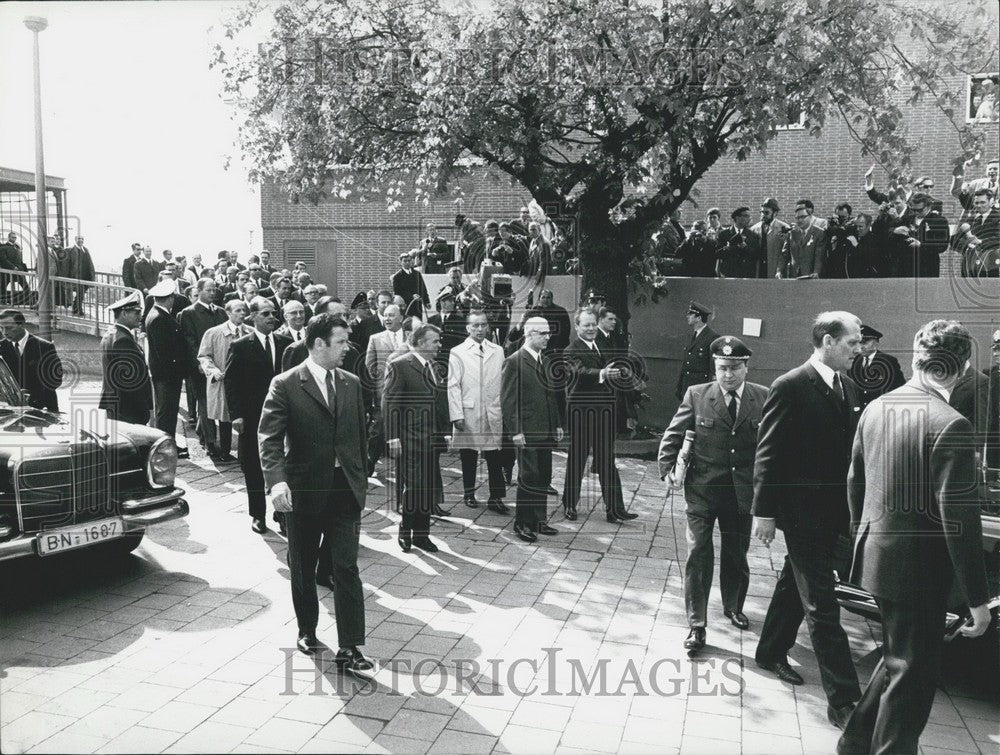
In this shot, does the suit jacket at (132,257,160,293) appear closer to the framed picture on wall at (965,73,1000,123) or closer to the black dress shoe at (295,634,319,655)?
the black dress shoe at (295,634,319,655)

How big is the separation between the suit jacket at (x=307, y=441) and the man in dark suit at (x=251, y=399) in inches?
92.2

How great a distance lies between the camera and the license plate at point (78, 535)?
224 inches

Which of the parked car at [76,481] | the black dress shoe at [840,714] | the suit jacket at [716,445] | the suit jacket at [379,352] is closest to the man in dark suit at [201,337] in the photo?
the suit jacket at [379,352]

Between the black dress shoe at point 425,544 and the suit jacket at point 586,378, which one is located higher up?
the suit jacket at point 586,378

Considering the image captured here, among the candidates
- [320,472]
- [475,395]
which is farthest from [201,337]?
[320,472]

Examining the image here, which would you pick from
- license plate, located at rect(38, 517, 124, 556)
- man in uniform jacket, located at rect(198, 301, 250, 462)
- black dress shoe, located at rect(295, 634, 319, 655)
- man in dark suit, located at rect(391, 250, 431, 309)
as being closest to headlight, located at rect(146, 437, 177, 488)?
license plate, located at rect(38, 517, 124, 556)

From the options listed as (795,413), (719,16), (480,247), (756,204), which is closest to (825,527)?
(795,413)

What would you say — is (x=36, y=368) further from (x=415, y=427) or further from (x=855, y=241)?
(x=855, y=241)

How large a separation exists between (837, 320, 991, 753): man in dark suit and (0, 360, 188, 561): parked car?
479 centimetres

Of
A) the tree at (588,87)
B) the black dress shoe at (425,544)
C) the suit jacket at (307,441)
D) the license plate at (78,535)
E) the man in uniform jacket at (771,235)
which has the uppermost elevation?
the tree at (588,87)

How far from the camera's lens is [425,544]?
290 inches

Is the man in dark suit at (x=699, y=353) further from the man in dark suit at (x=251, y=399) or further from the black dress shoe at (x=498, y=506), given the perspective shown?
the man in dark suit at (x=251, y=399)

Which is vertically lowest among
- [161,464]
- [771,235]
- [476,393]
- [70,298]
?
[161,464]

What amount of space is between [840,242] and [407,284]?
6457 mm
